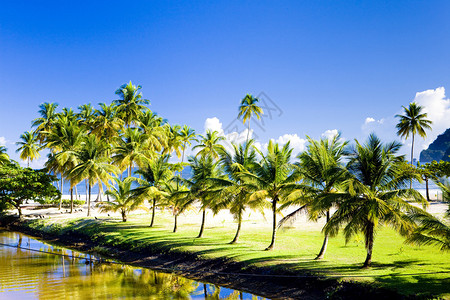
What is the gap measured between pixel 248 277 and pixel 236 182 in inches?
239

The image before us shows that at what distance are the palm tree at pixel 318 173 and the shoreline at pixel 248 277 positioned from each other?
2.23 meters

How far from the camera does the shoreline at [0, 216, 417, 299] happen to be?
11.4m

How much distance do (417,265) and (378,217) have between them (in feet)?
10.3

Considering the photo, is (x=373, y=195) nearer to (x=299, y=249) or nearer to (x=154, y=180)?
(x=299, y=249)

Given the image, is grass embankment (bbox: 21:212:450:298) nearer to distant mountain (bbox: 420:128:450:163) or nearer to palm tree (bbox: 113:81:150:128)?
palm tree (bbox: 113:81:150:128)

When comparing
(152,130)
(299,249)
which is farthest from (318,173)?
(152,130)

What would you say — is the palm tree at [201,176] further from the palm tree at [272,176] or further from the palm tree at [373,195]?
the palm tree at [373,195]

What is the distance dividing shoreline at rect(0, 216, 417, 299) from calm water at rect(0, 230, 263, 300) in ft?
1.97

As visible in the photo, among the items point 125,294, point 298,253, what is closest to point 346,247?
point 298,253

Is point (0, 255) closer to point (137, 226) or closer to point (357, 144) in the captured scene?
point (137, 226)

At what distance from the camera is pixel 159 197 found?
26219 mm

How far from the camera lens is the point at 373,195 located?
12.5m

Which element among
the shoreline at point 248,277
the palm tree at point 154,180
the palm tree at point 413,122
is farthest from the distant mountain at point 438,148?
the shoreline at point 248,277

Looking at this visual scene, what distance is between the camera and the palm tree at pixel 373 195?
11.9 meters
